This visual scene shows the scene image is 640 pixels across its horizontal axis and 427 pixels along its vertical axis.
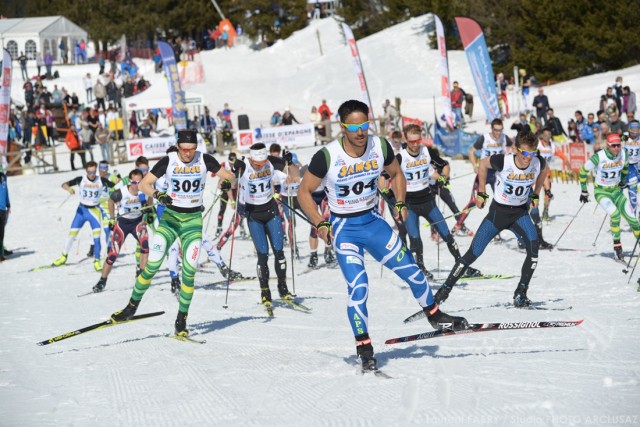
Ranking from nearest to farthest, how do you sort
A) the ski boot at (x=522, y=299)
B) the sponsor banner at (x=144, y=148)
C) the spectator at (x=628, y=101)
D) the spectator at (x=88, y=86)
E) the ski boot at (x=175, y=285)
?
1. the ski boot at (x=522, y=299)
2. the ski boot at (x=175, y=285)
3. the spectator at (x=628, y=101)
4. the sponsor banner at (x=144, y=148)
5. the spectator at (x=88, y=86)

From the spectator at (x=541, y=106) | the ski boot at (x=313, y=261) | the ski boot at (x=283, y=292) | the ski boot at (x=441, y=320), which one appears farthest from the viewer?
the spectator at (x=541, y=106)

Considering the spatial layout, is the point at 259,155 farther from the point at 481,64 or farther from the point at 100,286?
the point at 481,64

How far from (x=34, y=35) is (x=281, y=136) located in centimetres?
3278

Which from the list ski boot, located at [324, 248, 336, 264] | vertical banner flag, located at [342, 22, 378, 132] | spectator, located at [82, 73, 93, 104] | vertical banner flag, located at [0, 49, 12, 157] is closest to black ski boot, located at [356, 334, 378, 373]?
ski boot, located at [324, 248, 336, 264]

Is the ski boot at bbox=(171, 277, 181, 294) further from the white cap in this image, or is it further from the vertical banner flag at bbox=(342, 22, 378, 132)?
the vertical banner flag at bbox=(342, 22, 378, 132)

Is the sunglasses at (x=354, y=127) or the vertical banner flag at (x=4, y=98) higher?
the vertical banner flag at (x=4, y=98)

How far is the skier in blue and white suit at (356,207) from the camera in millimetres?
8266

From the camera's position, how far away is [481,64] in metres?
27.0

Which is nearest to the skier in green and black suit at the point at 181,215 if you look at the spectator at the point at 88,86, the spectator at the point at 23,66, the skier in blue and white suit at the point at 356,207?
the skier in blue and white suit at the point at 356,207

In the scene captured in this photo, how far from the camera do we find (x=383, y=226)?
850cm

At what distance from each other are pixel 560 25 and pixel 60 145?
24.4m

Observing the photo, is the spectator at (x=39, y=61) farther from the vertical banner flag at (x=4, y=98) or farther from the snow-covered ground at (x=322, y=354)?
the snow-covered ground at (x=322, y=354)

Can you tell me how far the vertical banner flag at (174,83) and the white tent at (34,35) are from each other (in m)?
30.1

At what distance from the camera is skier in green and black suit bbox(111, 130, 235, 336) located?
34.0 ft
